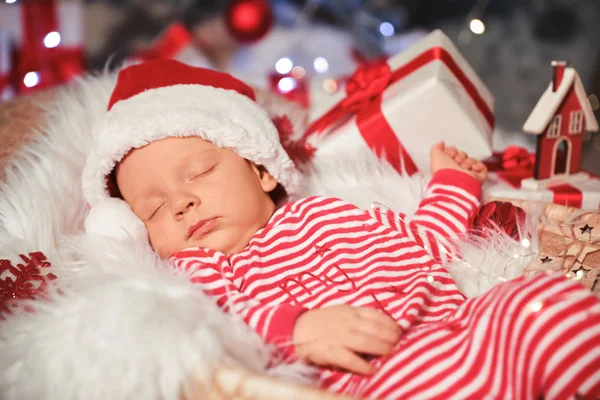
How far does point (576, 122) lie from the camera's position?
131cm

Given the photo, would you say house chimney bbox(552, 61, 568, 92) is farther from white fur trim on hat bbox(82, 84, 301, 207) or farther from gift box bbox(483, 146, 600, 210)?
white fur trim on hat bbox(82, 84, 301, 207)

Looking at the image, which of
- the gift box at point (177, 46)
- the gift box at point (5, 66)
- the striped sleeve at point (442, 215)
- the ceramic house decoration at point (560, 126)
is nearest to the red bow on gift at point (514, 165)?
the ceramic house decoration at point (560, 126)

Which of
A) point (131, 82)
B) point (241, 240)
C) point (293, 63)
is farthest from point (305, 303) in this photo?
point (293, 63)

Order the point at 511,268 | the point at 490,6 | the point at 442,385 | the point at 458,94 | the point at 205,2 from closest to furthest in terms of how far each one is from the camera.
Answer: the point at 442,385 < the point at 511,268 < the point at 458,94 < the point at 490,6 < the point at 205,2

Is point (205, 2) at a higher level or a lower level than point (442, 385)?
higher

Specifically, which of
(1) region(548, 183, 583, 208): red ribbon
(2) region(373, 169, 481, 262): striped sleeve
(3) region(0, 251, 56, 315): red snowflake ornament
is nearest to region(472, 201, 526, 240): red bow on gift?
(2) region(373, 169, 481, 262): striped sleeve

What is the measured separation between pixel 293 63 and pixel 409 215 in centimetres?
143

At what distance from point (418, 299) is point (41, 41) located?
214cm

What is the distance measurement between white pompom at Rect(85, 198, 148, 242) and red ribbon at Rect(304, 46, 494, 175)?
606mm

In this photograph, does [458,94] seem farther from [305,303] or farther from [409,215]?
[305,303]

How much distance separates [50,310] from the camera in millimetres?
840

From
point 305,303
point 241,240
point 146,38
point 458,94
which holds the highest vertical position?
point 146,38

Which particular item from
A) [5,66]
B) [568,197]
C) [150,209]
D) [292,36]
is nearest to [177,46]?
[292,36]

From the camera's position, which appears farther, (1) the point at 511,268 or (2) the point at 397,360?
(1) the point at 511,268
